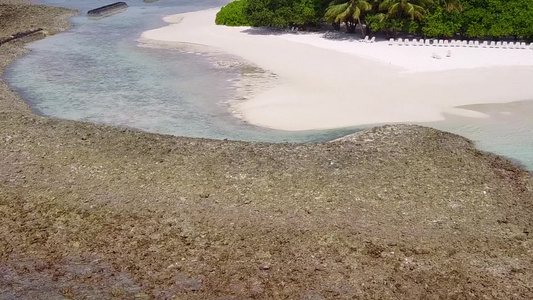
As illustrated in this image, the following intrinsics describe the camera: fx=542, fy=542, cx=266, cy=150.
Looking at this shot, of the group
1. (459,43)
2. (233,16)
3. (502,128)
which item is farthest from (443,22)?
(233,16)

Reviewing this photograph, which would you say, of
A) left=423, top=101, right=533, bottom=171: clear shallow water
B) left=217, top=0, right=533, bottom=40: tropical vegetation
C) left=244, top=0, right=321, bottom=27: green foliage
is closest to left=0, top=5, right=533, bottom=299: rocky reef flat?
left=423, top=101, right=533, bottom=171: clear shallow water

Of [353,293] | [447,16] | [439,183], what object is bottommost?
[353,293]

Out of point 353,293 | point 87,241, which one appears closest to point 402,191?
point 353,293

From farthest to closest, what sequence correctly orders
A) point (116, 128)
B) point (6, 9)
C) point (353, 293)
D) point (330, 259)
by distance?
point (6, 9)
point (116, 128)
point (330, 259)
point (353, 293)

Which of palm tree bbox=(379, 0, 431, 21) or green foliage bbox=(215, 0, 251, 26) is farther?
green foliage bbox=(215, 0, 251, 26)

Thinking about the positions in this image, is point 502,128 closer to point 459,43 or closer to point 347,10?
point 459,43

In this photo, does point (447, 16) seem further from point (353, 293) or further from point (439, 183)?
point (353, 293)

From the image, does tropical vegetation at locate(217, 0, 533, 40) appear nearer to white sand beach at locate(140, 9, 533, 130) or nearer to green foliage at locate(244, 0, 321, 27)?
green foliage at locate(244, 0, 321, 27)
